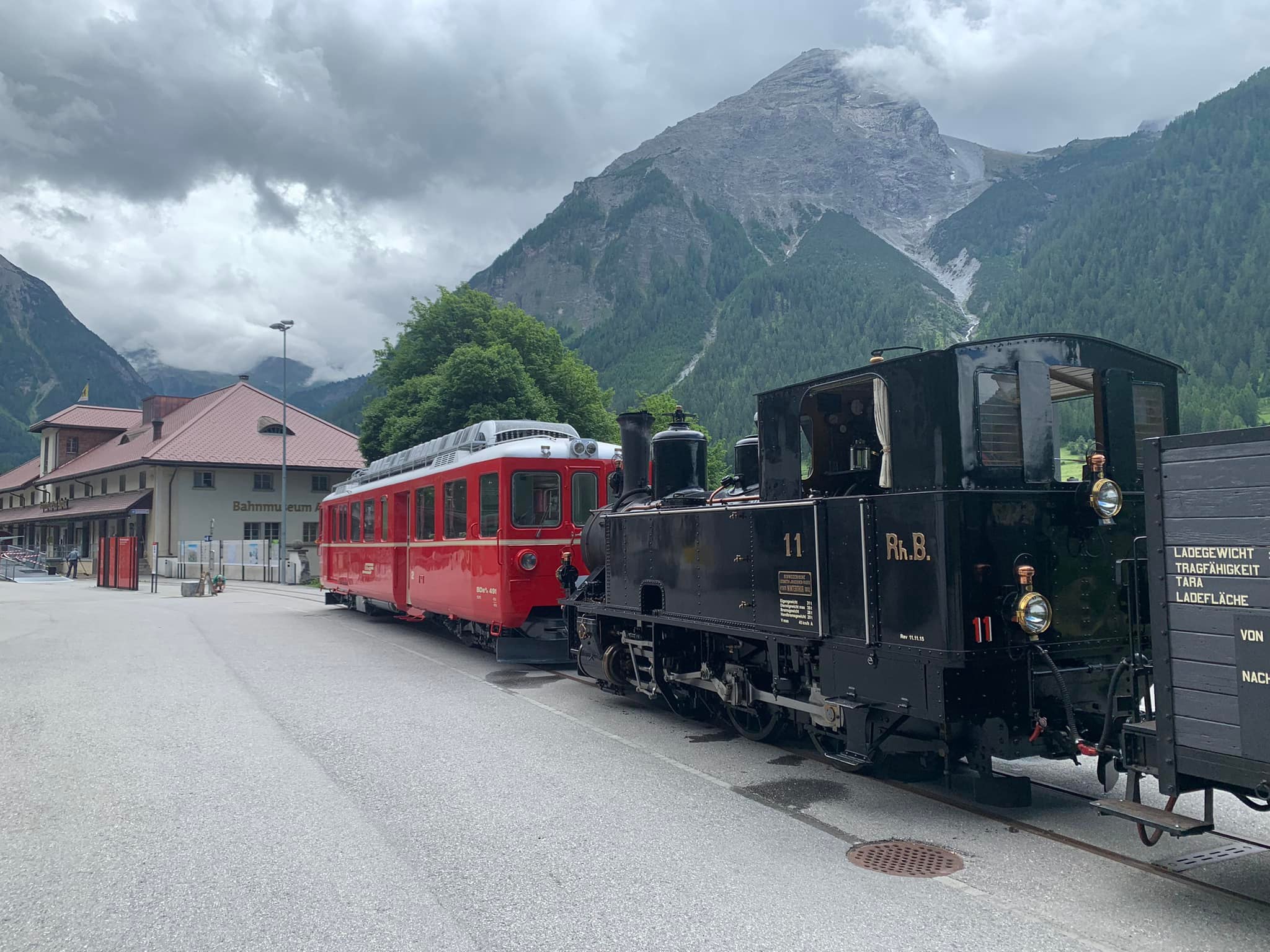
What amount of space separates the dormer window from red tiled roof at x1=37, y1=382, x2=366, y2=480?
0.46 feet

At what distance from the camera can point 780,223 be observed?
18862 cm

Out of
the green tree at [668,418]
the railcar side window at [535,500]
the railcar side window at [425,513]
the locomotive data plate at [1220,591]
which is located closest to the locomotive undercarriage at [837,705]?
the locomotive data plate at [1220,591]

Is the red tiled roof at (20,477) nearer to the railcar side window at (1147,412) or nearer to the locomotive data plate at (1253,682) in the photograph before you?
the railcar side window at (1147,412)

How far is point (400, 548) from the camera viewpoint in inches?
631

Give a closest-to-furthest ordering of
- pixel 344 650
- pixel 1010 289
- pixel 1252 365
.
Answer: pixel 344 650
pixel 1252 365
pixel 1010 289

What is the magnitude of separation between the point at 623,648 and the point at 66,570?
149 ft

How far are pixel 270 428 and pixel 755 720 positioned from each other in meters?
44.3

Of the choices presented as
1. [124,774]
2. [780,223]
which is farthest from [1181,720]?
[780,223]

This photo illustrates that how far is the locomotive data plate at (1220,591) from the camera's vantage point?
3627mm

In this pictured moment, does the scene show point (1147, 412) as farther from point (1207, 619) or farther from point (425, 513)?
point (425, 513)

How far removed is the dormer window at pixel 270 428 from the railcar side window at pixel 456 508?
36.6m

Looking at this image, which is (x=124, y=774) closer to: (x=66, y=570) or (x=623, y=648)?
(x=623, y=648)

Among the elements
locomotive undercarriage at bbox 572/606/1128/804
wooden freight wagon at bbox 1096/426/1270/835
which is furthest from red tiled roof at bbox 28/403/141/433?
wooden freight wagon at bbox 1096/426/1270/835

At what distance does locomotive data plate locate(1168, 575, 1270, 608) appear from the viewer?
3627 mm
